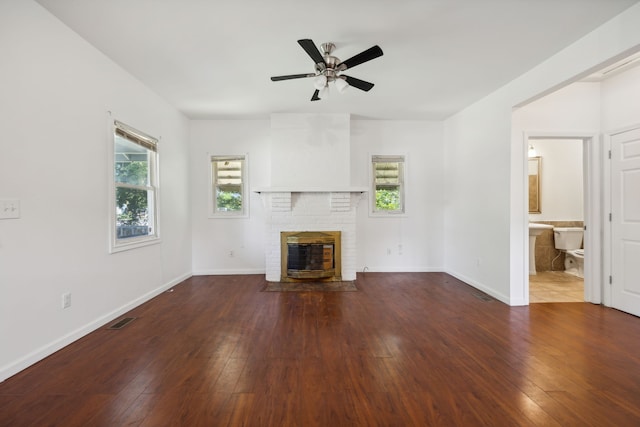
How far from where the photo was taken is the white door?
3.05 metres

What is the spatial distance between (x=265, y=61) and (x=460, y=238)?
3.84m

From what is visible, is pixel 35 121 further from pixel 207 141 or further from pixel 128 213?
pixel 207 141

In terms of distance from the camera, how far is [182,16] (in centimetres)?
223

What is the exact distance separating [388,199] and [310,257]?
1.84m

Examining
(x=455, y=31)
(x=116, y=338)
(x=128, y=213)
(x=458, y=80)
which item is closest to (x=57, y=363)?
(x=116, y=338)

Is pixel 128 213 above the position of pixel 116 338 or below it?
above

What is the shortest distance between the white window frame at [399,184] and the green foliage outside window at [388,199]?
0.06m

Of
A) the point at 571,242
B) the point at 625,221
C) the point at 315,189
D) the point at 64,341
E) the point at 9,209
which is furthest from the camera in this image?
the point at 571,242

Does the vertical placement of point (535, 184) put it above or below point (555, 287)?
above

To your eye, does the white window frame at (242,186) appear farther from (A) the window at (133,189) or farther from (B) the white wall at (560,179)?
(B) the white wall at (560,179)

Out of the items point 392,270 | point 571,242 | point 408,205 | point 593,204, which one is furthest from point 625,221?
point 392,270

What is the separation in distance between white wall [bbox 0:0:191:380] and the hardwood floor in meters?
0.30

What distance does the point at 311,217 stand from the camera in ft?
15.1

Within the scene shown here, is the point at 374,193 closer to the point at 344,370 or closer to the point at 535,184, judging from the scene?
the point at 535,184
